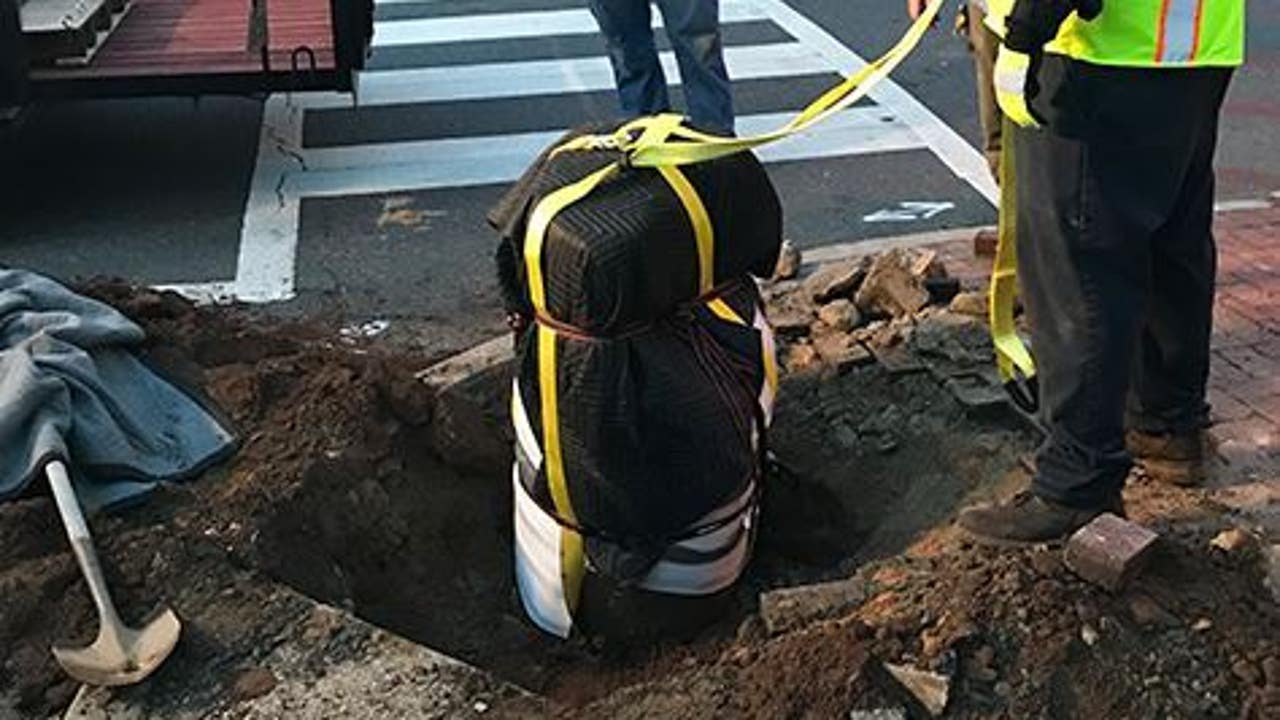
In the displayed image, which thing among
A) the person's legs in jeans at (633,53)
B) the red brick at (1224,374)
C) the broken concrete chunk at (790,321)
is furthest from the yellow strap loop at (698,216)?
the person's legs in jeans at (633,53)

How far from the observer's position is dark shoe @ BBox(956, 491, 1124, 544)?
3607 mm

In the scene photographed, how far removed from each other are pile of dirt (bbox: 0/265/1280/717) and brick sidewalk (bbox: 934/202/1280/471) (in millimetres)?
376

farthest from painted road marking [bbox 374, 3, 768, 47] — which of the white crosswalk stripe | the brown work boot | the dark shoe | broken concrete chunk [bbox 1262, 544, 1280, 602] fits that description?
broken concrete chunk [bbox 1262, 544, 1280, 602]

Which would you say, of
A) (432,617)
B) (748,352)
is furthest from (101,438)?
(748,352)

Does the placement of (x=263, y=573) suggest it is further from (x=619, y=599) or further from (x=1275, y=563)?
(x=1275, y=563)

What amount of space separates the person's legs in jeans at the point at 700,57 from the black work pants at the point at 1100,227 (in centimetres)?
294

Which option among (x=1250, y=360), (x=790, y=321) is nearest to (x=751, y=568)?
(x=790, y=321)

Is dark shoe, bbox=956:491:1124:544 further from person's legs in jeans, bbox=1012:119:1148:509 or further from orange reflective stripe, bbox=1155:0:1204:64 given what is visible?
orange reflective stripe, bbox=1155:0:1204:64

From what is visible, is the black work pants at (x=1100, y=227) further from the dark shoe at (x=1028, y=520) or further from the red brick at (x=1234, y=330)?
the red brick at (x=1234, y=330)

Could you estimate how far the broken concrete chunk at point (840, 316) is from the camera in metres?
4.98

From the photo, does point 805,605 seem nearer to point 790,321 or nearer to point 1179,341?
point 1179,341

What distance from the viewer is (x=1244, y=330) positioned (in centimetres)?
478

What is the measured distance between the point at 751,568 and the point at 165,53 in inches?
168

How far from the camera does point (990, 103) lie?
524 cm
